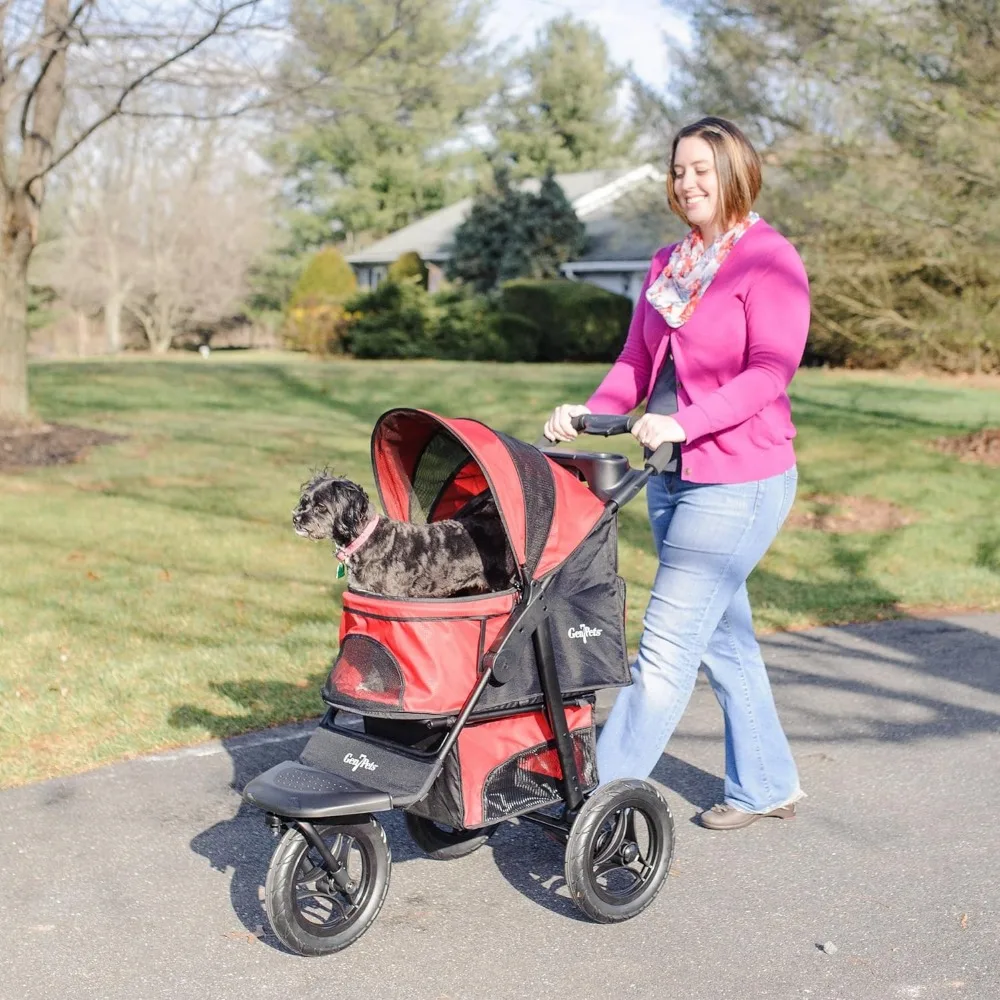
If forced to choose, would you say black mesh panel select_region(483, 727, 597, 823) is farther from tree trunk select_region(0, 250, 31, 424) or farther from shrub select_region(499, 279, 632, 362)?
shrub select_region(499, 279, 632, 362)

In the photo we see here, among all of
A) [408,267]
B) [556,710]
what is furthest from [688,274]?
[408,267]

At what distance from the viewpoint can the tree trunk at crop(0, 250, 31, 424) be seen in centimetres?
1192

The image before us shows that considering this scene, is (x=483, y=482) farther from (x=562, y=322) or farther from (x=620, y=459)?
(x=562, y=322)

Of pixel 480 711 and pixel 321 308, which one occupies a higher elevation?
pixel 321 308

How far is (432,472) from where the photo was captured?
11.6 ft

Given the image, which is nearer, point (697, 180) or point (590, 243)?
point (697, 180)

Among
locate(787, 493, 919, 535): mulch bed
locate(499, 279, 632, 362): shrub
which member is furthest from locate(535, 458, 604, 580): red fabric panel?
locate(499, 279, 632, 362): shrub

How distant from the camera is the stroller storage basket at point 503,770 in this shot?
10.1 ft

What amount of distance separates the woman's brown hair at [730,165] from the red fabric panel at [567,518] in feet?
2.79

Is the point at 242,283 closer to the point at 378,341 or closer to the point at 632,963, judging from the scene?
the point at 378,341

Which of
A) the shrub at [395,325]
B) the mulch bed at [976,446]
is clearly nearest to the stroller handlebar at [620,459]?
the mulch bed at [976,446]

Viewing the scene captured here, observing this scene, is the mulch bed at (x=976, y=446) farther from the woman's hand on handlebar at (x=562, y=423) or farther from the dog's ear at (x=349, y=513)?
the dog's ear at (x=349, y=513)

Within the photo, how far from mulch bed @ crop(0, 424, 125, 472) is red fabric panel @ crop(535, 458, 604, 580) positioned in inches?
337

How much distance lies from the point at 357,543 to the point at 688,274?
125cm
